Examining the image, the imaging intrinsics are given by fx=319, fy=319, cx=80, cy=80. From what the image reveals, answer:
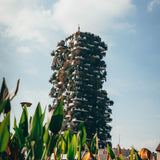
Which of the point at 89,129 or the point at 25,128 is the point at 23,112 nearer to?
the point at 25,128

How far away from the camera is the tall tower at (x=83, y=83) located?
6675 centimetres

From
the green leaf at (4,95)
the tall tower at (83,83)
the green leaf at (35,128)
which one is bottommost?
the green leaf at (35,128)

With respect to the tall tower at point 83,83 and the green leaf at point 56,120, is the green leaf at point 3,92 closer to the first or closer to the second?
the green leaf at point 56,120

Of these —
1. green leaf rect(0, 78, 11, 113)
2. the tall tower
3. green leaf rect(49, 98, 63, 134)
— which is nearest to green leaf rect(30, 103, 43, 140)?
green leaf rect(49, 98, 63, 134)

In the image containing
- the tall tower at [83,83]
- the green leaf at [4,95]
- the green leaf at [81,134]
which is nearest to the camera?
the green leaf at [4,95]

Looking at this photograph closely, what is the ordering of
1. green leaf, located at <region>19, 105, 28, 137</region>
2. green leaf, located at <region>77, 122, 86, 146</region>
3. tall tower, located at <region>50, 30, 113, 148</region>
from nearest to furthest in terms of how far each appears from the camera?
green leaf, located at <region>19, 105, 28, 137</region> → green leaf, located at <region>77, 122, 86, 146</region> → tall tower, located at <region>50, 30, 113, 148</region>

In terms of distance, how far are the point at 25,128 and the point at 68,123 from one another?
206 ft

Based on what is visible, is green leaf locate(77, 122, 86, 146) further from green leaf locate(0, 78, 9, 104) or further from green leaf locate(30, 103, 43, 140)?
green leaf locate(0, 78, 9, 104)

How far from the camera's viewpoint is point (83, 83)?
68312 mm

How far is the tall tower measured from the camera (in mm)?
66750

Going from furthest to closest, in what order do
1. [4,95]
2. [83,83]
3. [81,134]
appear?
[83,83]
[81,134]
[4,95]

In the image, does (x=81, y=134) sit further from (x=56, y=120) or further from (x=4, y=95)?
(x=4, y=95)

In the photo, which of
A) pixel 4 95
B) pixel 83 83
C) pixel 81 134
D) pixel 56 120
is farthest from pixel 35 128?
pixel 83 83

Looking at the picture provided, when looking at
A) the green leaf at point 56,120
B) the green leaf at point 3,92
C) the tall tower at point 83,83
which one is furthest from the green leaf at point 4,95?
the tall tower at point 83,83
